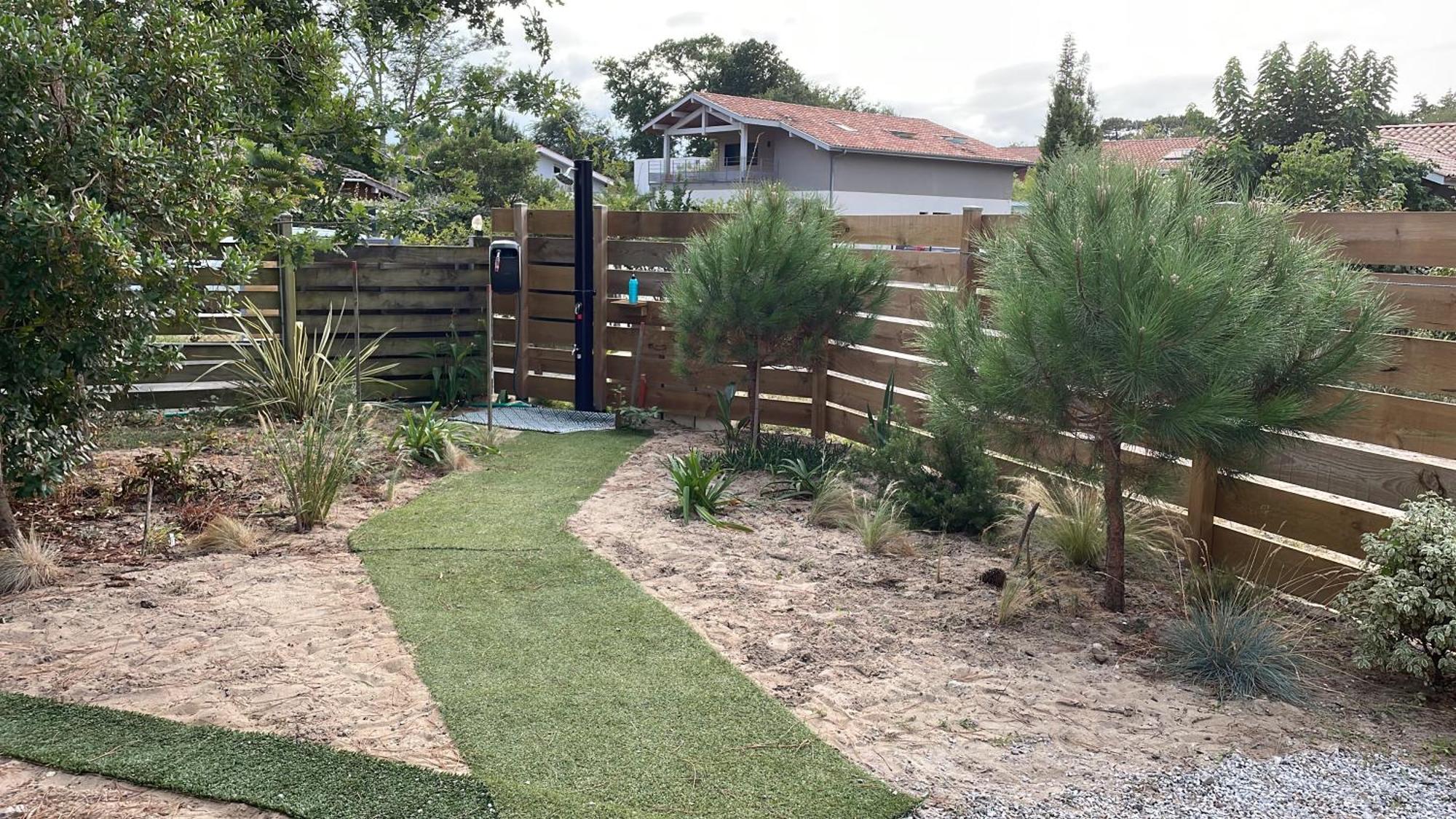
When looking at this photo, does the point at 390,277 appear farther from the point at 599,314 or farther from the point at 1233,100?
the point at 1233,100

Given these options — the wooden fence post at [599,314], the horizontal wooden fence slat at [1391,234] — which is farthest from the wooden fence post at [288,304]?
the horizontal wooden fence slat at [1391,234]

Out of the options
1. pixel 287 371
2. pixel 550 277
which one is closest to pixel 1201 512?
pixel 550 277

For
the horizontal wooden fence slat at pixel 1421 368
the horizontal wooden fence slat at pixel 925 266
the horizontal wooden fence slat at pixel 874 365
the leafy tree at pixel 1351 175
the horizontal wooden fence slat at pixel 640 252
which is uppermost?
the leafy tree at pixel 1351 175

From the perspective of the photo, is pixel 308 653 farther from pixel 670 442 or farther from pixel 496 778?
pixel 670 442

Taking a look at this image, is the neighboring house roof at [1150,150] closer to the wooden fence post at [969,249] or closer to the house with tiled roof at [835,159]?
the wooden fence post at [969,249]

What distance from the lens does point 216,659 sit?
3.23 metres

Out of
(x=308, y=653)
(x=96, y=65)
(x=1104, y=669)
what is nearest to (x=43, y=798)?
(x=308, y=653)

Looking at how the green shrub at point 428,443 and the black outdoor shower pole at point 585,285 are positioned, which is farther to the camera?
the black outdoor shower pole at point 585,285

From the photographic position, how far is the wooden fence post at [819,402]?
6.95m

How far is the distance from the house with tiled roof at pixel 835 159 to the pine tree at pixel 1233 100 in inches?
547

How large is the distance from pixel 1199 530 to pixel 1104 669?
120 cm

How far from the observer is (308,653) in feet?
10.8

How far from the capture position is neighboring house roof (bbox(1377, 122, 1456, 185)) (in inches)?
824

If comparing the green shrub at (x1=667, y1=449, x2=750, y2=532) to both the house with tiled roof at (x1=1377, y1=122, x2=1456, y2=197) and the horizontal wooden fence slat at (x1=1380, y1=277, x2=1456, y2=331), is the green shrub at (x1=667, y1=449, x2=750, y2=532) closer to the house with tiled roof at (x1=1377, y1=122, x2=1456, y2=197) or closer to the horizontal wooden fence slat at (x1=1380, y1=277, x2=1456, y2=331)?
the horizontal wooden fence slat at (x1=1380, y1=277, x2=1456, y2=331)
